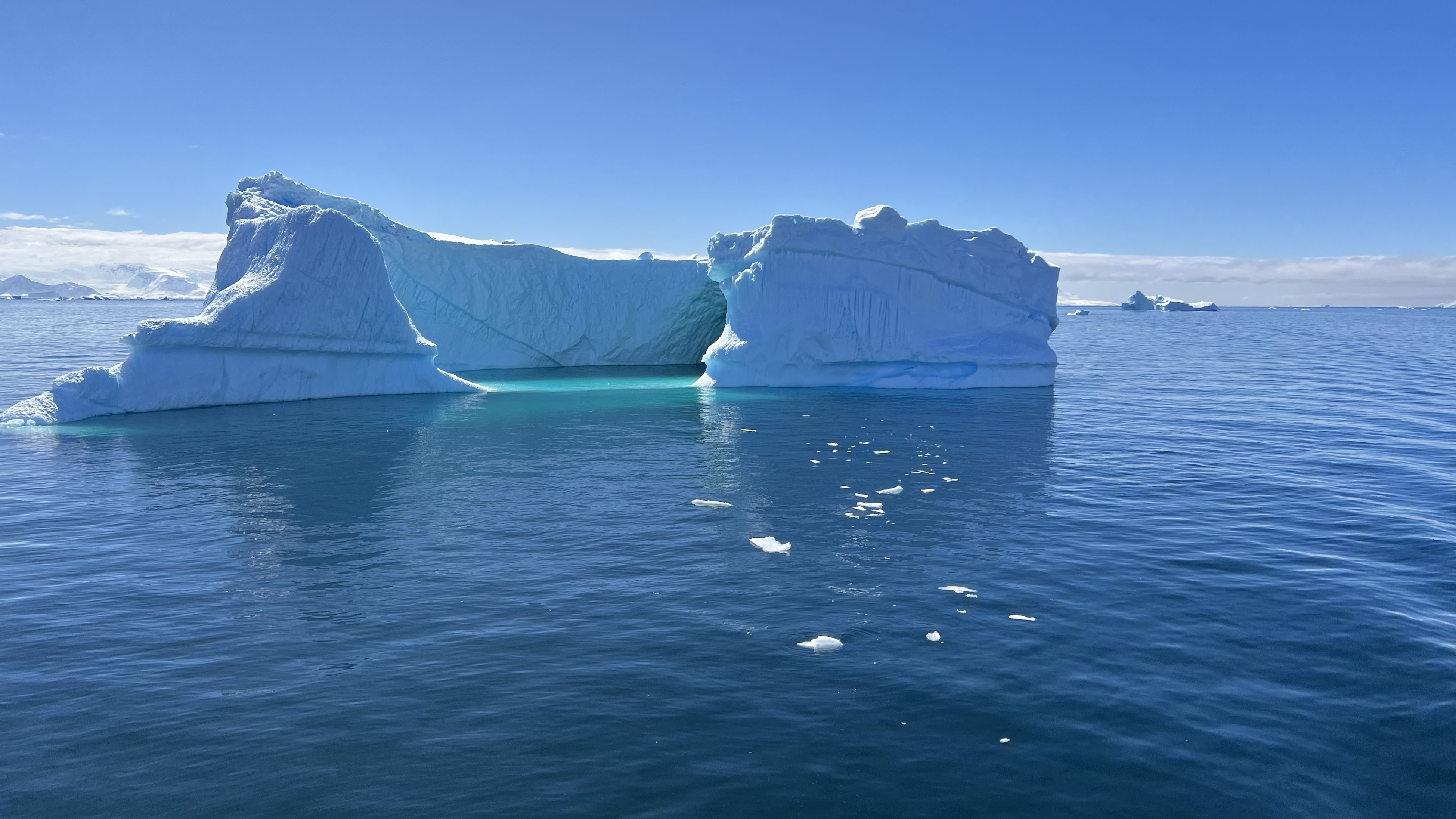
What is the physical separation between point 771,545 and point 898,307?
23.1 meters

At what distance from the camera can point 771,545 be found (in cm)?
1131

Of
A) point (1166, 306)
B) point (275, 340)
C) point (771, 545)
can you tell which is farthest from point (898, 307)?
point (1166, 306)

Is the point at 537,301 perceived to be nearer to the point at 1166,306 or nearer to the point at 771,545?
the point at 771,545

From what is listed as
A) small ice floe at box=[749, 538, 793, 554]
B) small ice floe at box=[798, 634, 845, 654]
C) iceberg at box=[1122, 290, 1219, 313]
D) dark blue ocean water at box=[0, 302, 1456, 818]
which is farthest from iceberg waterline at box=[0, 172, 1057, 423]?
iceberg at box=[1122, 290, 1219, 313]

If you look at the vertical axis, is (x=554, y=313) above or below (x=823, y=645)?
above

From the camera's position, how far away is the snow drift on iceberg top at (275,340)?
23609 millimetres

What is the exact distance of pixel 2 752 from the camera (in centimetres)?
618

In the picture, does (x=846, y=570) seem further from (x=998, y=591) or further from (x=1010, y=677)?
(x=1010, y=677)

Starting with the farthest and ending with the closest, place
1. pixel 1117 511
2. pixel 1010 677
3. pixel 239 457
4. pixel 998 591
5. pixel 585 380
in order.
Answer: pixel 585 380
pixel 239 457
pixel 1117 511
pixel 998 591
pixel 1010 677

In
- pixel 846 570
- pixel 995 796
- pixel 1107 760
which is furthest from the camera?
pixel 846 570

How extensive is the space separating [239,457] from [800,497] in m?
10.9

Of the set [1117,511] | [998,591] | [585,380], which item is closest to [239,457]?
[998,591]

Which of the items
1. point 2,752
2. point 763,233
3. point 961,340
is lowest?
point 2,752

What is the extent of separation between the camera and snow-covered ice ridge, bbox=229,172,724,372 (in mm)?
38219
